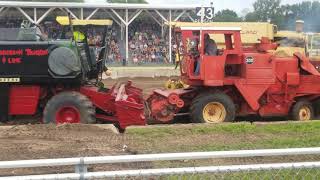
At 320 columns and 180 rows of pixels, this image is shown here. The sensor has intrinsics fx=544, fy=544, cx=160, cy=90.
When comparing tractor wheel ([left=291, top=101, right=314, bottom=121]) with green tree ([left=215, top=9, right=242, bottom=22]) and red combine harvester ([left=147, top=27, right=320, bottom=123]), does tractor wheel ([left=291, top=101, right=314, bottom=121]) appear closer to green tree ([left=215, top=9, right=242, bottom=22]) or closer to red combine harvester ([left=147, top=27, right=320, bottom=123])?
red combine harvester ([left=147, top=27, right=320, bottom=123])

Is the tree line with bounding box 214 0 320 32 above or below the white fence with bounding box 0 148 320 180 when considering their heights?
above

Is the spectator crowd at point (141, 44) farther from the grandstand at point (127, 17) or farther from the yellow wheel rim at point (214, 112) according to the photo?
the yellow wheel rim at point (214, 112)

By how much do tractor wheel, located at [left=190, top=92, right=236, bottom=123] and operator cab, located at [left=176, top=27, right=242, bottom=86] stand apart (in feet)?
1.07

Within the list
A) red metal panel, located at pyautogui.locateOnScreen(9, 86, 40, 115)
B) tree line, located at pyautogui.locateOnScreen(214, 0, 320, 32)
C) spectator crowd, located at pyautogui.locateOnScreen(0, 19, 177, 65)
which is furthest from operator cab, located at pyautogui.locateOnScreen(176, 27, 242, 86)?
tree line, located at pyautogui.locateOnScreen(214, 0, 320, 32)

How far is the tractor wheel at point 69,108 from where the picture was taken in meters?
11.2

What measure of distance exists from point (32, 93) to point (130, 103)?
211 centimetres

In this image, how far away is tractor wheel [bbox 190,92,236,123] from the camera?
11.7 metres

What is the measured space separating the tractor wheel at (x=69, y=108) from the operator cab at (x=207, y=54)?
7.64 ft

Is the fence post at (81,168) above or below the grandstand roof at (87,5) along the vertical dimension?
below

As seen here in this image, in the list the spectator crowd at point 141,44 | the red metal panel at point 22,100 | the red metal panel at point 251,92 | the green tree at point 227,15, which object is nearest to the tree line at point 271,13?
the green tree at point 227,15

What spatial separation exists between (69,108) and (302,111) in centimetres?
528

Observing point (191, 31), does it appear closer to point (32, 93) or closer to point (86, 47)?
point (86, 47)

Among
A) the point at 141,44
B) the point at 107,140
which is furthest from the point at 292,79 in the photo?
the point at 141,44

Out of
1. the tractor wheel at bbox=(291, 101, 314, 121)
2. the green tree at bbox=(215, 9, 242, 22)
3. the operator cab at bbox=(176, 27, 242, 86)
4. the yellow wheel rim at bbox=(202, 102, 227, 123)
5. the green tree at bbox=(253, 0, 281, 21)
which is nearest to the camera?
the operator cab at bbox=(176, 27, 242, 86)
